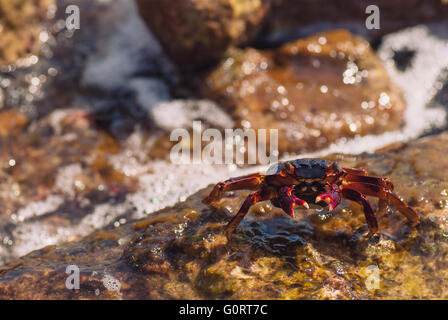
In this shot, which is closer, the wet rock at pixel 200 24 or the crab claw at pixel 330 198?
the crab claw at pixel 330 198

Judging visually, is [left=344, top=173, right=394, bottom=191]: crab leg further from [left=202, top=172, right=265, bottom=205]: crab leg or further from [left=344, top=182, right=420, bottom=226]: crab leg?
[left=202, top=172, right=265, bottom=205]: crab leg

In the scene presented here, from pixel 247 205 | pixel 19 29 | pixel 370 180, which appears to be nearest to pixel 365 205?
pixel 370 180

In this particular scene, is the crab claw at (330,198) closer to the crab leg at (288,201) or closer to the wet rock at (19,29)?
the crab leg at (288,201)

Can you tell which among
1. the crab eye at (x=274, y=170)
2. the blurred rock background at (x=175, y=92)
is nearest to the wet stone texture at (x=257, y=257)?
the crab eye at (x=274, y=170)

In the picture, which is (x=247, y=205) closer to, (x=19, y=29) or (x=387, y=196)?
(x=387, y=196)

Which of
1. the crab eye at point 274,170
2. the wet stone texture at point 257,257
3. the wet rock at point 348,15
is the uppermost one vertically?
the wet rock at point 348,15
